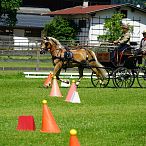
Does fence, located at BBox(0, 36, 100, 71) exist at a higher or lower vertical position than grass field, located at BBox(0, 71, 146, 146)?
lower

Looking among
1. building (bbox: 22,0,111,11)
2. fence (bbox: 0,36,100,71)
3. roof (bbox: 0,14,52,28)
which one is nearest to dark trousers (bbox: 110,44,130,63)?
fence (bbox: 0,36,100,71)

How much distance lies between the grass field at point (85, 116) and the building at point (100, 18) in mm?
39653

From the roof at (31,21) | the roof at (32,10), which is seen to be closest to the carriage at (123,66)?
the roof at (31,21)

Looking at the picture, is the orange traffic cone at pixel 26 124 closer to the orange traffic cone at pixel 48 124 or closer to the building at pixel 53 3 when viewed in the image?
the orange traffic cone at pixel 48 124

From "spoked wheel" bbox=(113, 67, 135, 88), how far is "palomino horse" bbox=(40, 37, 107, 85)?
54 centimetres

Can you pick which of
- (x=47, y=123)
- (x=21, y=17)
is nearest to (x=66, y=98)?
(x=47, y=123)

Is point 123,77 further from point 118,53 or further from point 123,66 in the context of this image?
point 118,53

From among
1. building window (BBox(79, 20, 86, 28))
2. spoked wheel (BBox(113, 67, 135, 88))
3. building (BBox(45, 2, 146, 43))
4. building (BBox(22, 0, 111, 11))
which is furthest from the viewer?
building (BBox(22, 0, 111, 11))

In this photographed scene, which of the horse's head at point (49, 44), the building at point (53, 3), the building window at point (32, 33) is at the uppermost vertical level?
the building at point (53, 3)

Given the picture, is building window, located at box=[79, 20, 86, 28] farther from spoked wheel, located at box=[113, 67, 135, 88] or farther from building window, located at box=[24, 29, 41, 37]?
spoked wheel, located at box=[113, 67, 135, 88]

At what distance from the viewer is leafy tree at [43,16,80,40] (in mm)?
56438

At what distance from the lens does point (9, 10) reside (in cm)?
6331

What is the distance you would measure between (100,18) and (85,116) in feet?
154

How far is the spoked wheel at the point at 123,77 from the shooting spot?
19656 mm
